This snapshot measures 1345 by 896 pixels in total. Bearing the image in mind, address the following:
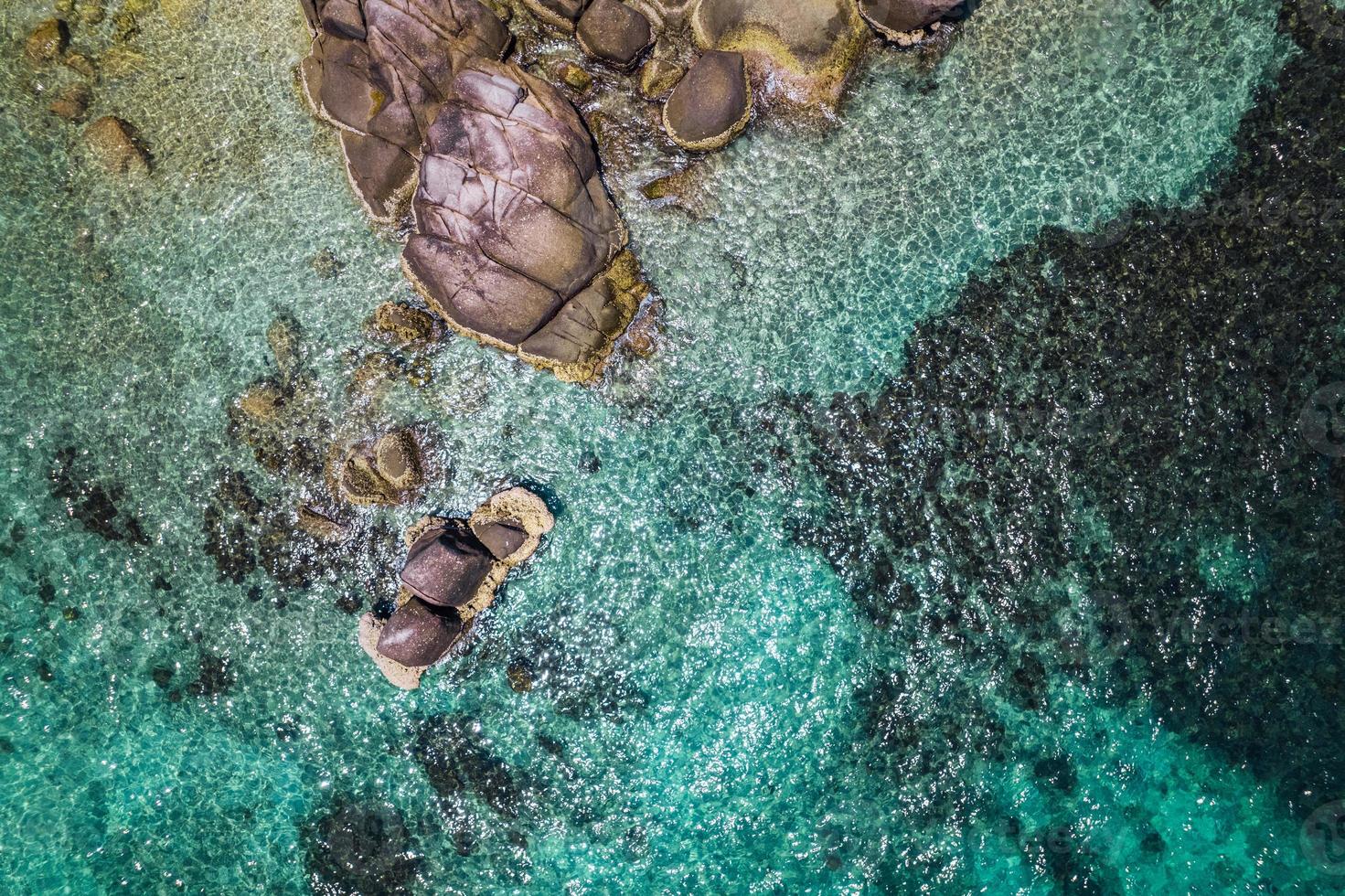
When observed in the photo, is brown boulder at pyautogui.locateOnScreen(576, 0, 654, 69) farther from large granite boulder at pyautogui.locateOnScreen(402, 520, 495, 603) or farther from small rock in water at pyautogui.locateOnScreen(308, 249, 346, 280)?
large granite boulder at pyautogui.locateOnScreen(402, 520, 495, 603)

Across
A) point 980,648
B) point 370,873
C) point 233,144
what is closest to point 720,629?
point 980,648

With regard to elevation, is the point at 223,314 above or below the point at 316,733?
above

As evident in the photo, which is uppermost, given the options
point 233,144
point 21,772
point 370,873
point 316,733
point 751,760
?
point 233,144

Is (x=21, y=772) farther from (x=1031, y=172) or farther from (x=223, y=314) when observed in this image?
(x=1031, y=172)

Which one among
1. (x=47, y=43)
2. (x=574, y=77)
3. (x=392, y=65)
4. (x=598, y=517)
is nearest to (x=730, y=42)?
(x=574, y=77)

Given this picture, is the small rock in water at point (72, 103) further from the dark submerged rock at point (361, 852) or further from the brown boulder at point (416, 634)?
the dark submerged rock at point (361, 852)

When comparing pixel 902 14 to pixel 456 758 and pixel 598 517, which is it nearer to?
pixel 598 517

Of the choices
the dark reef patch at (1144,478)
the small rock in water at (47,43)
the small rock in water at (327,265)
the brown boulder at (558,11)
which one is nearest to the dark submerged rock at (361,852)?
the dark reef patch at (1144,478)
